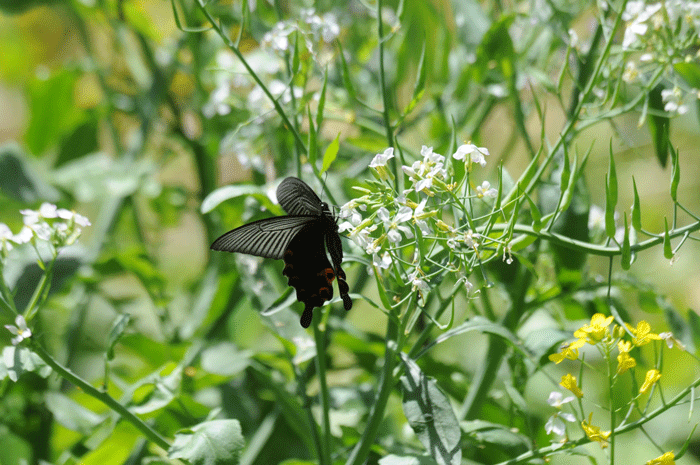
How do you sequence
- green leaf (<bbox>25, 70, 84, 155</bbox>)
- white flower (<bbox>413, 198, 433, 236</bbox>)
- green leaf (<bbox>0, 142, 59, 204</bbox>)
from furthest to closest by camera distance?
green leaf (<bbox>25, 70, 84, 155</bbox>) → green leaf (<bbox>0, 142, 59, 204</bbox>) → white flower (<bbox>413, 198, 433, 236</bbox>)

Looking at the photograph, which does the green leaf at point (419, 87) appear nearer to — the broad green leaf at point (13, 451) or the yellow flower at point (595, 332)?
the yellow flower at point (595, 332)

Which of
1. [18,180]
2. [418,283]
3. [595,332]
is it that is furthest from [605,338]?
[18,180]

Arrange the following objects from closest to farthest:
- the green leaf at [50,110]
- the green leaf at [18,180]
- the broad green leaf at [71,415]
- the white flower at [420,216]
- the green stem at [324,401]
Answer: the white flower at [420,216] < the green stem at [324,401] < the broad green leaf at [71,415] < the green leaf at [18,180] < the green leaf at [50,110]

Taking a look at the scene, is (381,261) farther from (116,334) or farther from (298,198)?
(116,334)

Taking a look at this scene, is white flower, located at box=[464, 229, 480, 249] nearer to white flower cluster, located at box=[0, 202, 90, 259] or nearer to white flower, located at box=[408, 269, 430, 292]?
white flower, located at box=[408, 269, 430, 292]

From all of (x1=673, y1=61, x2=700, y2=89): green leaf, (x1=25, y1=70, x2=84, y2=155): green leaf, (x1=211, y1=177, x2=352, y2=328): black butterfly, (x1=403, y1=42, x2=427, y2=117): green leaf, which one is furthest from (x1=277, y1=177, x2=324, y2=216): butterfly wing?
(x1=25, y1=70, x2=84, y2=155): green leaf

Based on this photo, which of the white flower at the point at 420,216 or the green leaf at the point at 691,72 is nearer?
the white flower at the point at 420,216

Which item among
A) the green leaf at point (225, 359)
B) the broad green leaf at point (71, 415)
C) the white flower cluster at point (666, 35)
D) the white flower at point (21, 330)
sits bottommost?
the broad green leaf at point (71, 415)

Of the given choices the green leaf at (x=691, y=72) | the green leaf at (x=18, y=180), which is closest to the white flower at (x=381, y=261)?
the green leaf at (x=691, y=72)
